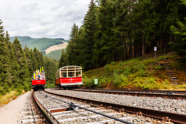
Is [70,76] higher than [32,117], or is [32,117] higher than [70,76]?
[70,76]

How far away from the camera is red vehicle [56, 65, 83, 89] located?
22344mm

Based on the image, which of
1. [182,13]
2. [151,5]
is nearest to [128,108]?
[182,13]

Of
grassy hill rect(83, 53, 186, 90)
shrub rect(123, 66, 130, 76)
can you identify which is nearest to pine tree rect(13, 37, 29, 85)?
grassy hill rect(83, 53, 186, 90)

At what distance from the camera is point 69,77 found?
22.5 metres

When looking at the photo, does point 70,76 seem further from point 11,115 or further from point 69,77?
point 11,115

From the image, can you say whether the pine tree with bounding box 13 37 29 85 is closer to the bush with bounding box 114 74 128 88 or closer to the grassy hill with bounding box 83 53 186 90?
the grassy hill with bounding box 83 53 186 90

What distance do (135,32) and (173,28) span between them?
1077 centimetres

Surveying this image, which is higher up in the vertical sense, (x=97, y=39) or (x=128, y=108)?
(x=97, y=39)

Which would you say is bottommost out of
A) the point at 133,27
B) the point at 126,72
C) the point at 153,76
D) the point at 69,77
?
the point at 69,77

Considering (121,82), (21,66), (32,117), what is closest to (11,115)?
(32,117)

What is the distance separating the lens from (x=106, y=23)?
3170 cm

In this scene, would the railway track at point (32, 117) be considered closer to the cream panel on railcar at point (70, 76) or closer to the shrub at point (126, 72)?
the shrub at point (126, 72)

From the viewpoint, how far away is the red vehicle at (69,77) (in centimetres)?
2234

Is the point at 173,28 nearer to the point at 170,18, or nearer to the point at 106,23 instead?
the point at 170,18
